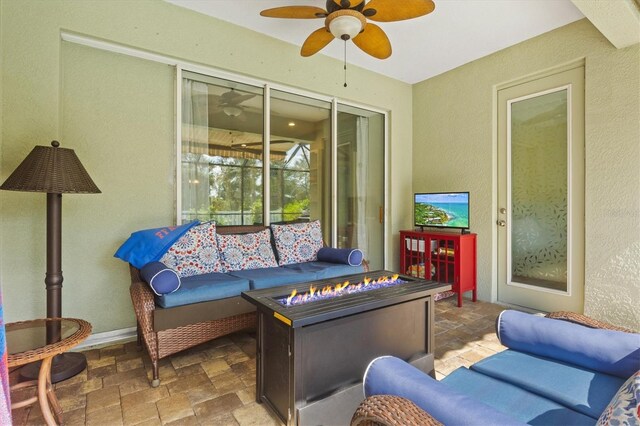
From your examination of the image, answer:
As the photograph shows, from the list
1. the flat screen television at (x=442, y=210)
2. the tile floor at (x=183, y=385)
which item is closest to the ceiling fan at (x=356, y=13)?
the flat screen television at (x=442, y=210)

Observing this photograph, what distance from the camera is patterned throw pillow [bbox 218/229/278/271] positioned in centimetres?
299

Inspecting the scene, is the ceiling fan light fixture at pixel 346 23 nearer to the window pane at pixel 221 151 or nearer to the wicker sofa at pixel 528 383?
the window pane at pixel 221 151

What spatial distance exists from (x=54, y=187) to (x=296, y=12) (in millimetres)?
2025

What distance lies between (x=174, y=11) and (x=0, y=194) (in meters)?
2.06

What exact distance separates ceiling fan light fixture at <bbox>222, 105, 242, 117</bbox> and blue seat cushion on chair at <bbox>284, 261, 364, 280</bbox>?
1695mm

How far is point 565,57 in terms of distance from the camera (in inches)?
129

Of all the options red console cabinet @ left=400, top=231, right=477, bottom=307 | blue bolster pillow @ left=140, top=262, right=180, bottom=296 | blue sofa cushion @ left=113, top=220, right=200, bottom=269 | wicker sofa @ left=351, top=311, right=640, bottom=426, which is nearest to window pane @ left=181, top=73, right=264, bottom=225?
blue sofa cushion @ left=113, top=220, right=200, bottom=269

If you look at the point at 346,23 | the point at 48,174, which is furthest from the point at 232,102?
the point at 48,174

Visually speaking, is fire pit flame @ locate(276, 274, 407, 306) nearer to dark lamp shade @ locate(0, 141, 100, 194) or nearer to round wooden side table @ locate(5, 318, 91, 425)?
round wooden side table @ locate(5, 318, 91, 425)

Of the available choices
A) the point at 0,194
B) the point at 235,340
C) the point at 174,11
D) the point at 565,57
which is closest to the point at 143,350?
the point at 235,340

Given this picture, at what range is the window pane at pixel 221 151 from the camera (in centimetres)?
321

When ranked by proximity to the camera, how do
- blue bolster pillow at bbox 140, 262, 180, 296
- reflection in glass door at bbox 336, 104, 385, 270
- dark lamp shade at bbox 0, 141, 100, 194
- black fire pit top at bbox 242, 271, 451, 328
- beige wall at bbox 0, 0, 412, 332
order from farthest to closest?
reflection in glass door at bbox 336, 104, 385, 270, beige wall at bbox 0, 0, 412, 332, blue bolster pillow at bbox 140, 262, 180, 296, dark lamp shade at bbox 0, 141, 100, 194, black fire pit top at bbox 242, 271, 451, 328

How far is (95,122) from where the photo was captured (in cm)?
273

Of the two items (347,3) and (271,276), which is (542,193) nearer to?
(347,3)
